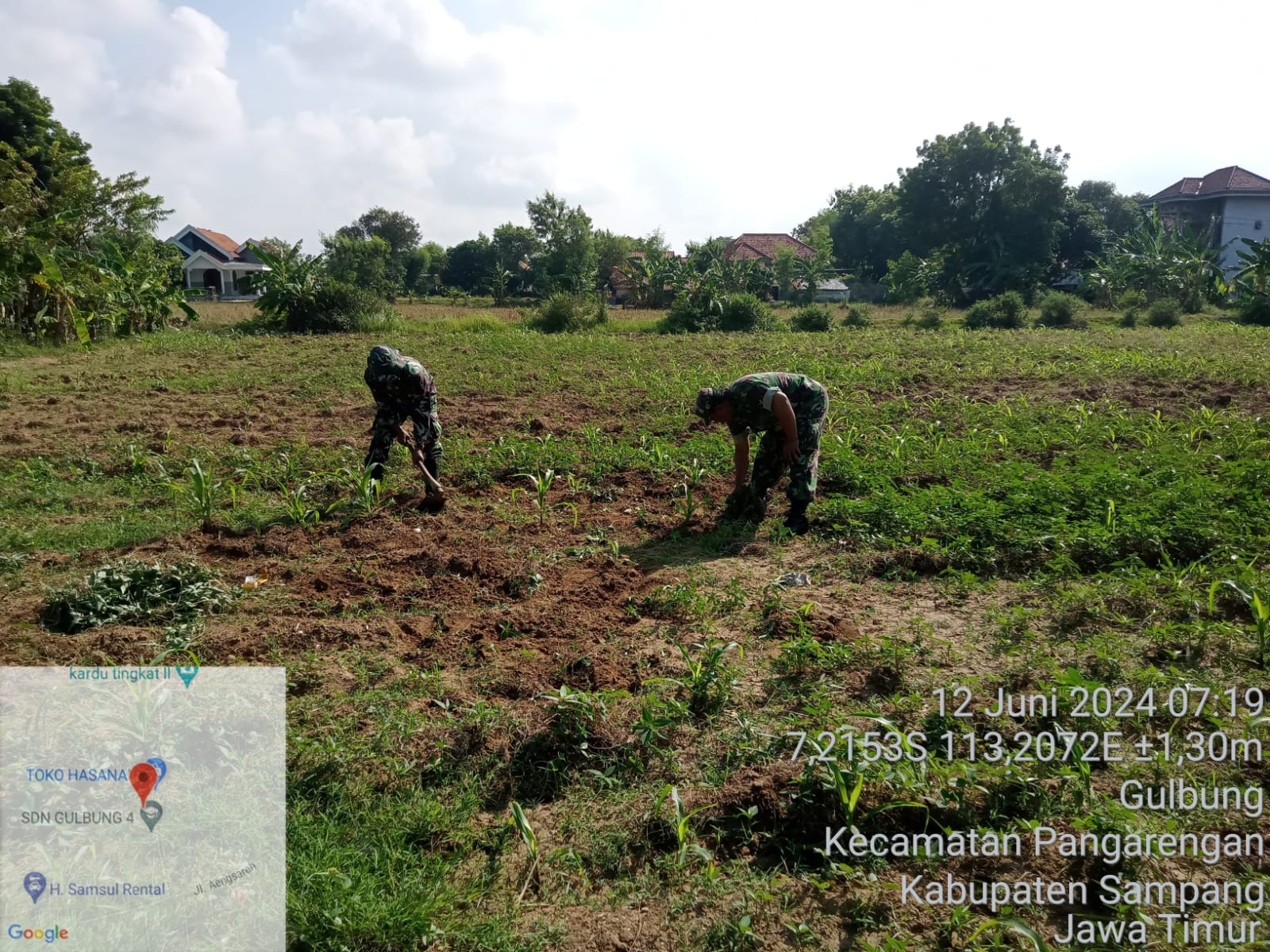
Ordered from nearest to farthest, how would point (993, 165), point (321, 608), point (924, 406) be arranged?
point (321, 608), point (924, 406), point (993, 165)

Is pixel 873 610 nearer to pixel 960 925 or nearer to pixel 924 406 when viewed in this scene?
pixel 960 925

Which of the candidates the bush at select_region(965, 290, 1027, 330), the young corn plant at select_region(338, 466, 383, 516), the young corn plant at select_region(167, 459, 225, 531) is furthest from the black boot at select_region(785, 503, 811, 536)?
the bush at select_region(965, 290, 1027, 330)

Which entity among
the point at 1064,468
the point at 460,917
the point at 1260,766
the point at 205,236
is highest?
the point at 205,236

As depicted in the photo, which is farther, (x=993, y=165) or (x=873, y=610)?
(x=993, y=165)

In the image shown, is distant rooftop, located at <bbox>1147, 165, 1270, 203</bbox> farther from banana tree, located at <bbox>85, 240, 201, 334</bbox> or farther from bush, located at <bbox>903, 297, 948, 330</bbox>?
banana tree, located at <bbox>85, 240, 201, 334</bbox>

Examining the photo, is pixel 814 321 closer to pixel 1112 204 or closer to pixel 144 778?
pixel 144 778

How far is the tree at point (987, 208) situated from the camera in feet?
112

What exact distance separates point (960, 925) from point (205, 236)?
52650 millimetres

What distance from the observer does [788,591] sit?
4770mm

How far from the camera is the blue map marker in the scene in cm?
284

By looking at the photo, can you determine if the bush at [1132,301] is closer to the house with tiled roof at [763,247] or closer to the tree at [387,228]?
the house with tiled roof at [763,247]

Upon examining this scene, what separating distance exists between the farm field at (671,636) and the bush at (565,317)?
13564 mm

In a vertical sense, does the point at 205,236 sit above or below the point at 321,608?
above

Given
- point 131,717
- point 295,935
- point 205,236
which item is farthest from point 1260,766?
point 205,236
